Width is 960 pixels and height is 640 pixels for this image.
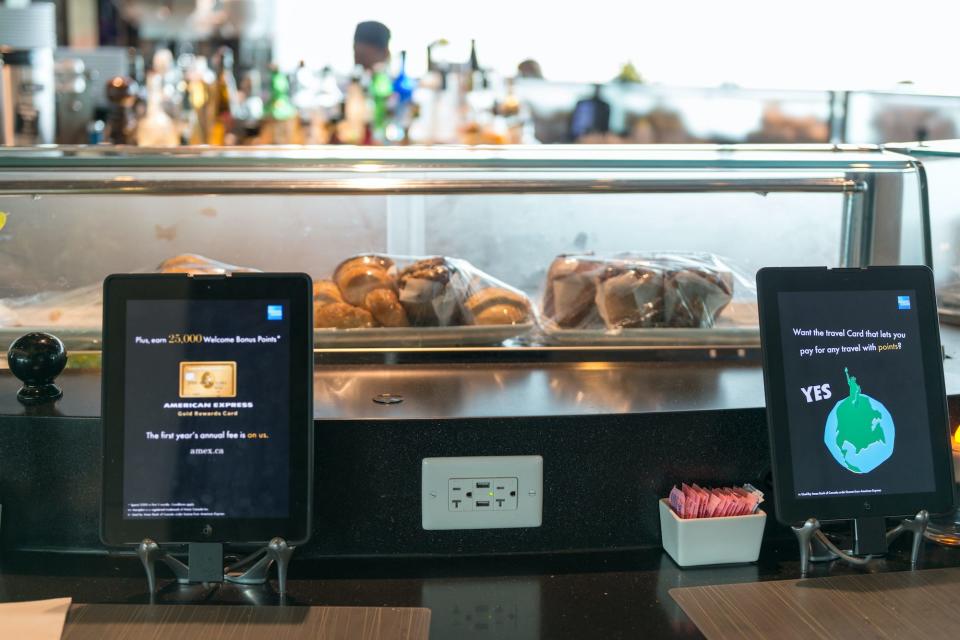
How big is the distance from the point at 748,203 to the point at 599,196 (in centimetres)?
22

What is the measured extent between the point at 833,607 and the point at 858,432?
0.21 metres

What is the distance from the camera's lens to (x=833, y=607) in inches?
41.0

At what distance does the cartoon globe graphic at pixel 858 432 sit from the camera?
114cm

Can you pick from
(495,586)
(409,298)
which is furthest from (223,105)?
(495,586)

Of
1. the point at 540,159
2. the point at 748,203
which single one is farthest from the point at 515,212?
the point at 748,203

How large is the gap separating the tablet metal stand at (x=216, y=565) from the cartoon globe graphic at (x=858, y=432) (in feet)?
2.01

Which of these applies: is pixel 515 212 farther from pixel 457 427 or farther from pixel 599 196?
pixel 457 427

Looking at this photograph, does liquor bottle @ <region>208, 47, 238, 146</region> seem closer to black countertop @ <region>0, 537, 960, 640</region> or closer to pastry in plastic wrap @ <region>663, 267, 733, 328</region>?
pastry in plastic wrap @ <region>663, 267, 733, 328</region>

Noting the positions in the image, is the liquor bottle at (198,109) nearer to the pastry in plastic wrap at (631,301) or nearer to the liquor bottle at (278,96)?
the liquor bottle at (278,96)

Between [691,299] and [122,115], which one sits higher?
[122,115]

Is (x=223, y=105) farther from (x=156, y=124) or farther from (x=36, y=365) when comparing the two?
(x=36, y=365)

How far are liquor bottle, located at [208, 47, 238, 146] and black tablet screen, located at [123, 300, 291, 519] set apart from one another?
2.40 metres

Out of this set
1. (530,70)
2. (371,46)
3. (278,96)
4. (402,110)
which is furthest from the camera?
(530,70)

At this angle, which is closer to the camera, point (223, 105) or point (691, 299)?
point (691, 299)
